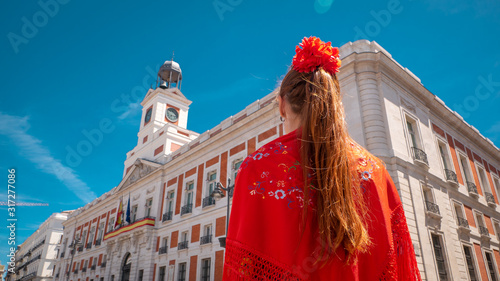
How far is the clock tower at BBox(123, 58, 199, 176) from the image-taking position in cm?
2968

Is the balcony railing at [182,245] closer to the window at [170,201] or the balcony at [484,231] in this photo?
the window at [170,201]

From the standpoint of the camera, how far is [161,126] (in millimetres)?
33219

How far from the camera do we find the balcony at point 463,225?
15877mm

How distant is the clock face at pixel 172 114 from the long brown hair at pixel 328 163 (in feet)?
111

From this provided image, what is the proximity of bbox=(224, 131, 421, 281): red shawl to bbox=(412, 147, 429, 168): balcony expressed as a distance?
15005 mm

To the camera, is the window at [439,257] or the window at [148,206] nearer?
the window at [439,257]

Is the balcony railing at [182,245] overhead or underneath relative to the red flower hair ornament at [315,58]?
overhead

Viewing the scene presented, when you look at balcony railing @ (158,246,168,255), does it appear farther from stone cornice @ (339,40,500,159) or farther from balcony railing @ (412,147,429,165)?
balcony railing @ (412,147,429,165)

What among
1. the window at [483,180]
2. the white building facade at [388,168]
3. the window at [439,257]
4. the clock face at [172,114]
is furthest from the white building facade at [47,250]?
the window at [483,180]

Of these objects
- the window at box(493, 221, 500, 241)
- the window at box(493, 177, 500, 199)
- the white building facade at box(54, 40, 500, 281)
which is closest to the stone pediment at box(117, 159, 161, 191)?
the white building facade at box(54, 40, 500, 281)

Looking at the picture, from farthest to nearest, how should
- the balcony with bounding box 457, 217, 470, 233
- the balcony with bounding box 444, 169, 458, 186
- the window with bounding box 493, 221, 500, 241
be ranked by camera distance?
1. the window with bounding box 493, 221, 500, 241
2. the balcony with bounding box 444, 169, 458, 186
3. the balcony with bounding box 457, 217, 470, 233

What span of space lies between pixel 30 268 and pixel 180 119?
48.6 m

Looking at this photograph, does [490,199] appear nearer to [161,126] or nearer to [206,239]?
[206,239]

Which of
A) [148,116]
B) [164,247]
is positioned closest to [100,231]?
[148,116]
